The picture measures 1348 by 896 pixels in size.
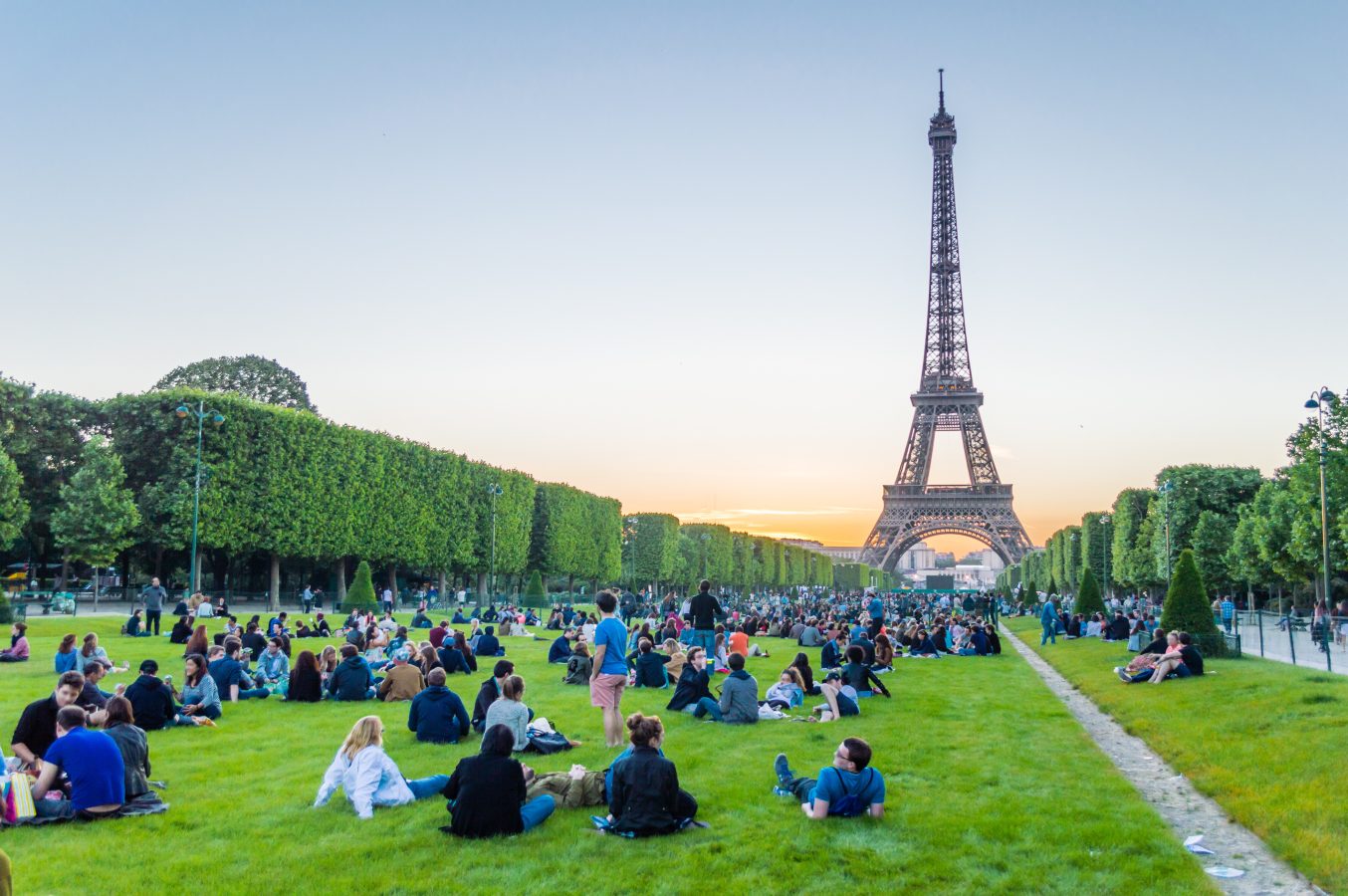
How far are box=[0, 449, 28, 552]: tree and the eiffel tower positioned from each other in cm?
8639

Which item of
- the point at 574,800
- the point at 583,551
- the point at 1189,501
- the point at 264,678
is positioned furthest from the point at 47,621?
the point at 1189,501

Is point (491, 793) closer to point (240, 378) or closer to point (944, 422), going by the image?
point (240, 378)

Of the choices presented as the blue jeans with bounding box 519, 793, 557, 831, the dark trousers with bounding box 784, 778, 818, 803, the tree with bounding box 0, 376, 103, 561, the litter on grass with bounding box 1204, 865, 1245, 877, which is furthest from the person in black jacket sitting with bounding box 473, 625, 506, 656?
the tree with bounding box 0, 376, 103, 561

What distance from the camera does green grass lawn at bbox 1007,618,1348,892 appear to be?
393 inches

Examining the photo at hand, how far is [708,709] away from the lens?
53.8 feet

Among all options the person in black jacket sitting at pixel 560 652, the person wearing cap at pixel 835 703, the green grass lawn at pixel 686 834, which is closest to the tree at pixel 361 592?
the person in black jacket sitting at pixel 560 652

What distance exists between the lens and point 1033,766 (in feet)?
43.3

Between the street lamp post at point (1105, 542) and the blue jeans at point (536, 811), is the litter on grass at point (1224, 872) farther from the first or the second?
the street lamp post at point (1105, 542)

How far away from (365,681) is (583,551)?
57046 millimetres

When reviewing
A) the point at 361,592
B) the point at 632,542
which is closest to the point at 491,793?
the point at 361,592

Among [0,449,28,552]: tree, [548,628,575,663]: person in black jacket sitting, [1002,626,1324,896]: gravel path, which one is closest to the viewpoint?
[1002,626,1324,896]: gravel path

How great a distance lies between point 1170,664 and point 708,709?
34.0 ft

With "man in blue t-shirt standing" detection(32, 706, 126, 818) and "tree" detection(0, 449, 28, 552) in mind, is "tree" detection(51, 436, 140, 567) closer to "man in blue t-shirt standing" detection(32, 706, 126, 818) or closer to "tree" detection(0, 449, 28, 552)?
"tree" detection(0, 449, 28, 552)

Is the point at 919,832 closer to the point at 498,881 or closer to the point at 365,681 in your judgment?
the point at 498,881
